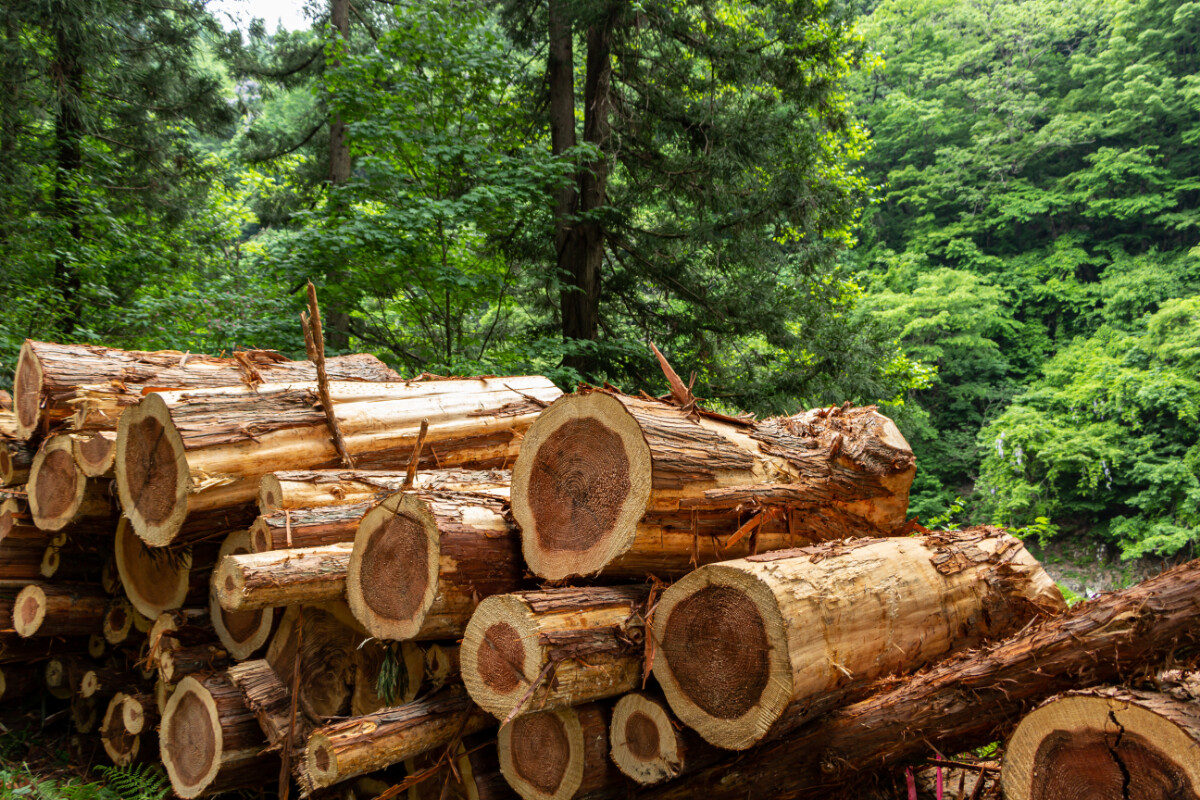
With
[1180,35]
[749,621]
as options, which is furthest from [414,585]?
[1180,35]

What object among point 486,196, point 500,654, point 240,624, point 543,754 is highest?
point 486,196

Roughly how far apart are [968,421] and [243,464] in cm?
2185

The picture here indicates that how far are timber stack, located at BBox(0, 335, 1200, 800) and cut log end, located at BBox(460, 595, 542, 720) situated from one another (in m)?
0.01

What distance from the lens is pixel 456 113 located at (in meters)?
7.67

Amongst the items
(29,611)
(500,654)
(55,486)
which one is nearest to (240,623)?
(55,486)

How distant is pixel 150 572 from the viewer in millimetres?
3746

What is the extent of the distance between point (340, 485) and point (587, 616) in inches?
59.3

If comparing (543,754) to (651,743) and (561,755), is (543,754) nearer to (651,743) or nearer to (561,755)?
(561,755)

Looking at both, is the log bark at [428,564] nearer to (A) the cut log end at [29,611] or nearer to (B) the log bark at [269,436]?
(B) the log bark at [269,436]

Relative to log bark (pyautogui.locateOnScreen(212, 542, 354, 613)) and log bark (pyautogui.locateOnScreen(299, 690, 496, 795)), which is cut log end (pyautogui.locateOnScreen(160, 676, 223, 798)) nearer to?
log bark (pyautogui.locateOnScreen(212, 542, 354, 613))

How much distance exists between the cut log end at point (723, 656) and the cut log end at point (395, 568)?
0.86 metres

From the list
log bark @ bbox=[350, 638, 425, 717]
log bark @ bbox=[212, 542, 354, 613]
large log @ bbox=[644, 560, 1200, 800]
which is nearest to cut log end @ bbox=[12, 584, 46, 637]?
log bark @ bbox=[212, 542, 354, 613]

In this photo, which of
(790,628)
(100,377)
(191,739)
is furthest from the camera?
(100,377)

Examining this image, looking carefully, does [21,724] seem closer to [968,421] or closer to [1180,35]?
[968,421]
